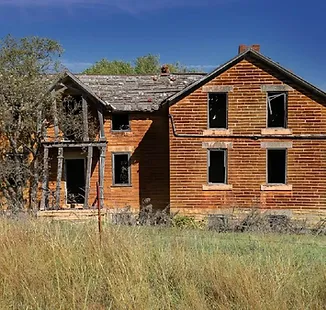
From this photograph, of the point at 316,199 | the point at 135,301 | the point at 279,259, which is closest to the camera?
the point at 135,301

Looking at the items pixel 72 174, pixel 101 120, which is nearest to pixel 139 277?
pixel 101 120

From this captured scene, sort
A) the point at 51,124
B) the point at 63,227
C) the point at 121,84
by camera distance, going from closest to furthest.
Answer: the point at 63,227, the point at 51,124, the point at 121,84

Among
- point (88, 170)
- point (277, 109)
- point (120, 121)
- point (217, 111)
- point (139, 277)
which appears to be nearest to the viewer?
point (139, 277)

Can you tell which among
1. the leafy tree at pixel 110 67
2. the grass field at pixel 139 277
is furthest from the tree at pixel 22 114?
the leafy tree at pixel 110 67

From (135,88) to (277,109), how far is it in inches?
273

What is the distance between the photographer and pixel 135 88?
2011 centimetres

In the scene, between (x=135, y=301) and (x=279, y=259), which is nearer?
(x=135, y=301)

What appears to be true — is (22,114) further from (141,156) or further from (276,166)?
(276,166)

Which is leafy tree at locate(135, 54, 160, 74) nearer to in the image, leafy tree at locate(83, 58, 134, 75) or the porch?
leafy tree at locate(83, 58, 134, 75)

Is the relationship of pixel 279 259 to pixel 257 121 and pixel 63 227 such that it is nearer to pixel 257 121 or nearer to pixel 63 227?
pixel 63 227

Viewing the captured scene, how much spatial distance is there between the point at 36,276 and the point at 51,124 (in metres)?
14.4

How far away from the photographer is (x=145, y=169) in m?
19.2

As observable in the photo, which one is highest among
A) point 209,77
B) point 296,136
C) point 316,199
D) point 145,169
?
point 209,77

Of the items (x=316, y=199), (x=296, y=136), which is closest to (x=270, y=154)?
(x=296, y=136)
